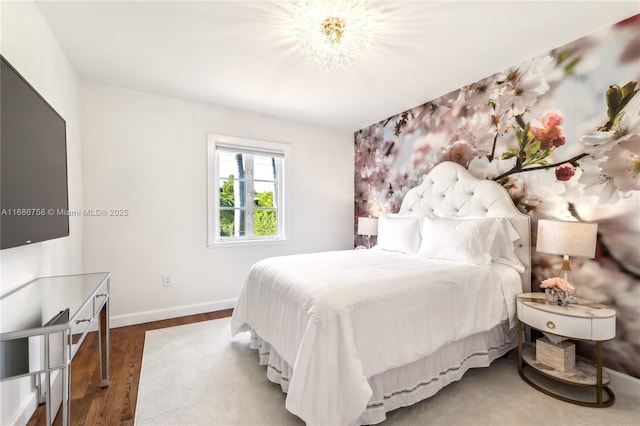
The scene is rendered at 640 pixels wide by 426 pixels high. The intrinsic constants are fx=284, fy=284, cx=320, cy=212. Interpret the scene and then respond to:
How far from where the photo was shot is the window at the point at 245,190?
→ 11.4 ft

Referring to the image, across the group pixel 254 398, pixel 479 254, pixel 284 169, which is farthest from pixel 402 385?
pixel 284 169

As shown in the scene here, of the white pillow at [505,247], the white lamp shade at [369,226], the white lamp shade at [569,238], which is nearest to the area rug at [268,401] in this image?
the white pillow at [505,247]

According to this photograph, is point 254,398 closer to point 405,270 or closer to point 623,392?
point 405,270

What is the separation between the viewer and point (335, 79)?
2.75 metres

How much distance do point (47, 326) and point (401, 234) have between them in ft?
8.82

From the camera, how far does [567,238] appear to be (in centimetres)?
190

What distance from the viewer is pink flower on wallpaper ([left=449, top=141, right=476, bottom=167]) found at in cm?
293

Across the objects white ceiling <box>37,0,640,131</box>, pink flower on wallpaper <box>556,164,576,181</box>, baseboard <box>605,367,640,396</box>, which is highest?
white ceiling <box>37,0,640,131</box>

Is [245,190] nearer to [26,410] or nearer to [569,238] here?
[26,410]

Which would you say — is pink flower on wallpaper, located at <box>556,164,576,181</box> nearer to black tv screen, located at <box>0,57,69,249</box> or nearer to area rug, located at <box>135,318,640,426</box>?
area rug, located at <box>135,318,640,426</box>

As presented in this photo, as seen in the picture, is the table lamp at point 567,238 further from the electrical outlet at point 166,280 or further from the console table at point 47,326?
the electrical outlet at point 166,280

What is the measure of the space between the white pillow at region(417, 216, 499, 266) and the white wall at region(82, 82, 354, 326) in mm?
2058

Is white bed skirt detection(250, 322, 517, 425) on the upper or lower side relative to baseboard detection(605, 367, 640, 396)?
upper

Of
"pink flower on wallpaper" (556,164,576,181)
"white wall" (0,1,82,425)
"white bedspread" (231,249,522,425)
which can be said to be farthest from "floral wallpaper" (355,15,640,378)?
"white wall" (0,1,82,425)
